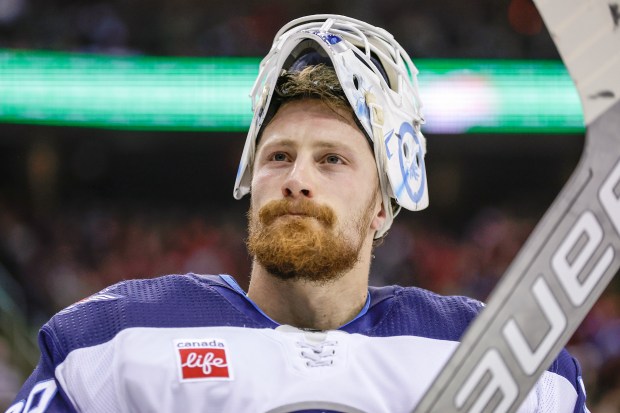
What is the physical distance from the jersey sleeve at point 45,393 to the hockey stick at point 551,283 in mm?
610

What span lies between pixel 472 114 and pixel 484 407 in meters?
5.97

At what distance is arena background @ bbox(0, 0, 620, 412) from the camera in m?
6.67

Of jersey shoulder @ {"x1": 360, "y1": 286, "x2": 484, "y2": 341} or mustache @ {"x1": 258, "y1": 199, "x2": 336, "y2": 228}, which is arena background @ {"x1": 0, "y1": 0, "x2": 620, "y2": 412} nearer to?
jersey shoulder @ {"x1": 360, "y1": 286, "x2": 484, "y2": 341}

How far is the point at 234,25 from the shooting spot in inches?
297

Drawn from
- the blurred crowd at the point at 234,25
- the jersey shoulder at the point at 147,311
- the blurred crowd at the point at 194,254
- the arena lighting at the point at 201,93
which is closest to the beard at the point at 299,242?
the jersey shoulder at the point at 147,311

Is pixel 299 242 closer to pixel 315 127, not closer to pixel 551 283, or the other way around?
pixel 315 127

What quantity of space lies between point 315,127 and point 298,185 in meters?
0.14

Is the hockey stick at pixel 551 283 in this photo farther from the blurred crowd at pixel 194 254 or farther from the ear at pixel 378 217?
the blurred crowd at pixel 194 254

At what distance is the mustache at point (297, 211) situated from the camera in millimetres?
1677

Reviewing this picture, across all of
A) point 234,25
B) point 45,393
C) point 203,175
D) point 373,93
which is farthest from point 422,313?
point 203,175

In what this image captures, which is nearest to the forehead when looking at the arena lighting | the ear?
Result: the ear

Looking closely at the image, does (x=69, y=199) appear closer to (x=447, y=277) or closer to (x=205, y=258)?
(x=205, y=258)

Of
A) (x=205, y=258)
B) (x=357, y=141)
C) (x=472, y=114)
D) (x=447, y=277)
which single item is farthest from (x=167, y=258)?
(x=357, y=141)

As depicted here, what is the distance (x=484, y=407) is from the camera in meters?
1.31
